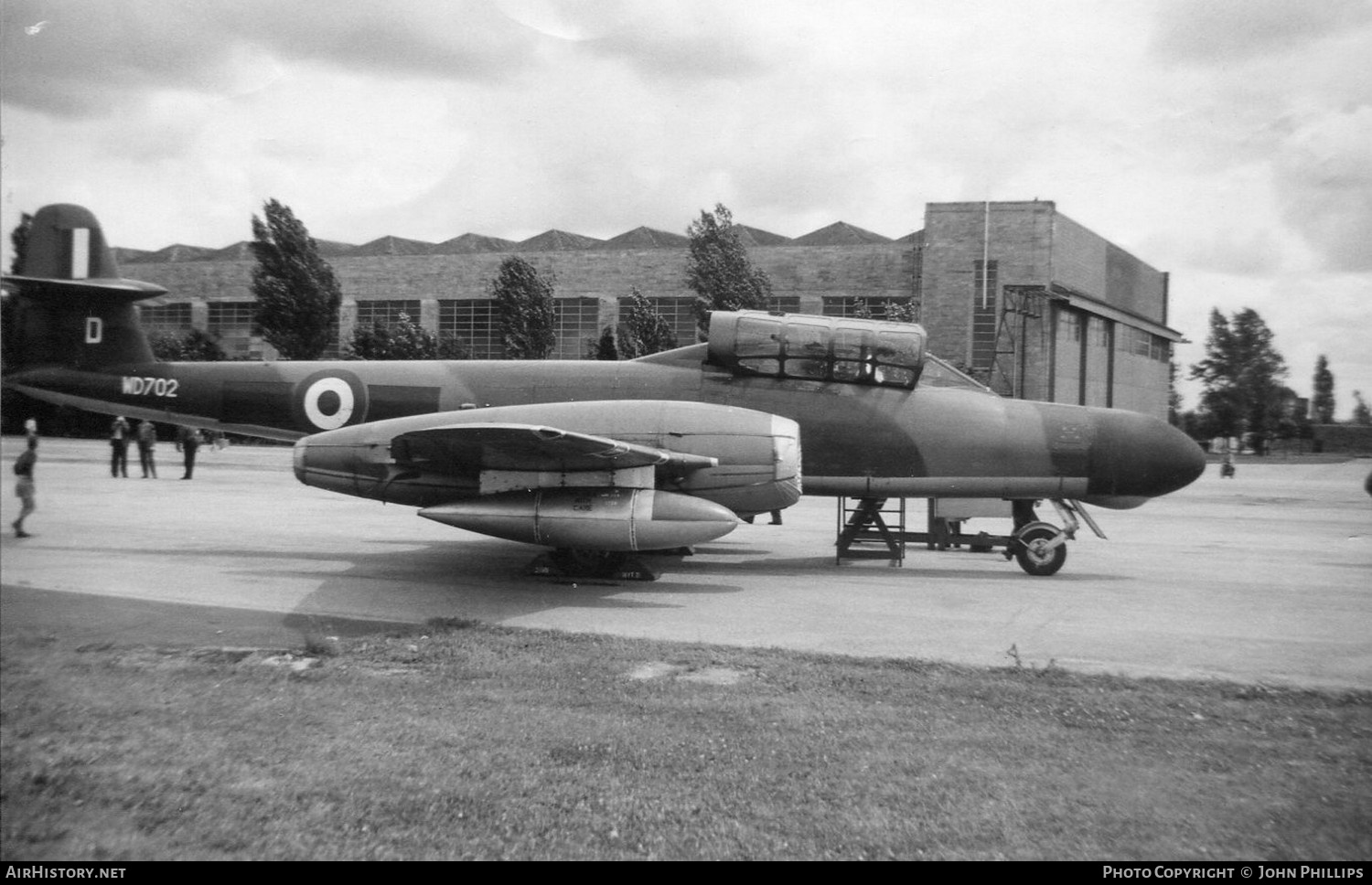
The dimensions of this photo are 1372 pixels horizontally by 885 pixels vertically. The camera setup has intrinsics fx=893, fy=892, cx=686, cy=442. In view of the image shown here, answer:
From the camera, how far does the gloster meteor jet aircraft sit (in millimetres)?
8750

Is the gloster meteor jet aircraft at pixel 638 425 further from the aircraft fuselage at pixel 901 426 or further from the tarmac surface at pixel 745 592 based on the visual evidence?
the tarmac surface at pixel 745 592

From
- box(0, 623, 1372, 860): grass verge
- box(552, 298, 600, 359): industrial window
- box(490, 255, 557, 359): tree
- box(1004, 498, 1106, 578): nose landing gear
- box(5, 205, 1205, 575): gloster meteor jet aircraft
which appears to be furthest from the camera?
box(552, 298, 600, 359): industrial window

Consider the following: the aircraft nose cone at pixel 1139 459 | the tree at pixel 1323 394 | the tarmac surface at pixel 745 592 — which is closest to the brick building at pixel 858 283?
the tarmac surface at pixel 745 592

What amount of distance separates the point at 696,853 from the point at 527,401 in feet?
25.6

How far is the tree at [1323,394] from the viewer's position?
6.21 m

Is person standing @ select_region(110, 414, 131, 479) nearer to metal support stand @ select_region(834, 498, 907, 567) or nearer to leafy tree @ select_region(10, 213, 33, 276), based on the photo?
leafy tree @ select_region(10, 213, 33, 276)

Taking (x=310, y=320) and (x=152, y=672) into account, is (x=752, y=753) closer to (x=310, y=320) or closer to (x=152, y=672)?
(x=152, y=672)

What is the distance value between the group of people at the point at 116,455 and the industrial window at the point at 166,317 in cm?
126

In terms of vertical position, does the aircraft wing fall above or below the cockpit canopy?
below

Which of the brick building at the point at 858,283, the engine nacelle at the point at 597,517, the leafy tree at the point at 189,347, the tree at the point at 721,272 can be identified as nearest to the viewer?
the engine nacelle at the point at 597,517

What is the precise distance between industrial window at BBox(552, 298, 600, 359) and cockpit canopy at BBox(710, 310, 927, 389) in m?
11.1

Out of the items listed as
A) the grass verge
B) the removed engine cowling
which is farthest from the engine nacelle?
the grass verge

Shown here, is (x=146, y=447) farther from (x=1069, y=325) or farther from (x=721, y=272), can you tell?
(x=1069, y=325)

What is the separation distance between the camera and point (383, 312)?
57.0 ft
